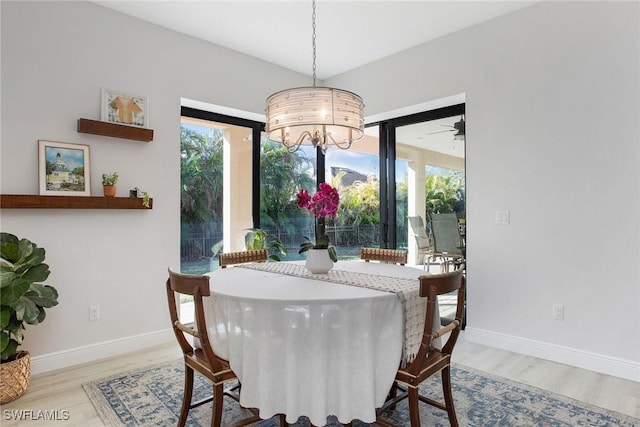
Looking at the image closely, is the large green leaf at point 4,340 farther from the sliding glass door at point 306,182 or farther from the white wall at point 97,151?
the sliding glass door at point 306,182

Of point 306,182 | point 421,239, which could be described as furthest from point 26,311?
point 421,239

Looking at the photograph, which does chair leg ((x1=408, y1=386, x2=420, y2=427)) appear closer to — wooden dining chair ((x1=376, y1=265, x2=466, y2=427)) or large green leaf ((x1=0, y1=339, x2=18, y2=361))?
wooden dining chair ((x1=376, y1=265, x2=466, y2=427))

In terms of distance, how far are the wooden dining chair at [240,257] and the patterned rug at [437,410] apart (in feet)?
2.68

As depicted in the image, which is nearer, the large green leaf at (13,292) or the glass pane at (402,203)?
the large green leaf at (13,292)

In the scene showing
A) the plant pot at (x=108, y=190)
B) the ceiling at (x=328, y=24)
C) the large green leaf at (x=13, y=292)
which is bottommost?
the large green leaf at (x=13, y=292)

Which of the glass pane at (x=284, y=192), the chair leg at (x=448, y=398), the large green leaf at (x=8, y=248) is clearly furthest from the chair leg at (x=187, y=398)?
the glass pane at (x=284, y=192)

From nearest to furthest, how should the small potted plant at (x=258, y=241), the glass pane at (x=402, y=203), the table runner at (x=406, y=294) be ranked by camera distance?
the table runner at (x=406, y=294) → the small potted plant at (x=258, y=241) → the glass pane at (x=402, y=203)

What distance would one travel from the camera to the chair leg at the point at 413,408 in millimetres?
1673

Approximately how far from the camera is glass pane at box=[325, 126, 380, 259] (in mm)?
4555

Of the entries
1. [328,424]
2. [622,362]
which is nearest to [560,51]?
[622,362]

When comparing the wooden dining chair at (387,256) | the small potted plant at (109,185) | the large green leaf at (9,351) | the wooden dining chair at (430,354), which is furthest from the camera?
the small potted plant at (109,185)

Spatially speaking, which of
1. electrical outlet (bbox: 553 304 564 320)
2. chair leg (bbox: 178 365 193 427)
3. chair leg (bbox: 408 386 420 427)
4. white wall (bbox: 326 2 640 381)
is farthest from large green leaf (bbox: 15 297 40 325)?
electrical outlet (bbox: 553 304 564 320)

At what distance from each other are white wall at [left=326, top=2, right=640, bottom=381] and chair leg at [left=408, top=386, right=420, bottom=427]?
1.88m

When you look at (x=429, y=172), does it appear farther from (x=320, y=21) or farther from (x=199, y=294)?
(x=199, y=294)
